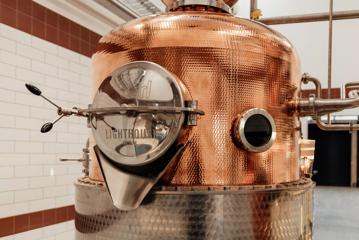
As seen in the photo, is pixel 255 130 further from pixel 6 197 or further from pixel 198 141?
pixel 6 197

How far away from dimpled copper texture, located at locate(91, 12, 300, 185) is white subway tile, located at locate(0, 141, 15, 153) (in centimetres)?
211

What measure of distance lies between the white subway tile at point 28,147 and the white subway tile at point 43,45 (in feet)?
2.95

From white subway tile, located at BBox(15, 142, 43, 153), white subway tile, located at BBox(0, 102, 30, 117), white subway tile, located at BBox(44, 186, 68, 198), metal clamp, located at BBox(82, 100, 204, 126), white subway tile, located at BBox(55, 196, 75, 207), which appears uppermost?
white subway tile, located at BBox(0, 102, 30, 117)

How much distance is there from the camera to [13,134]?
3518mm

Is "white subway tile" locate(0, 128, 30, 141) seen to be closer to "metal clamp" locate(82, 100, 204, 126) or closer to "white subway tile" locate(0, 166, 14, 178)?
"white subway tile" locate(0, 166, 14, 178)

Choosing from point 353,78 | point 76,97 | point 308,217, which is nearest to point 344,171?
point 353,78

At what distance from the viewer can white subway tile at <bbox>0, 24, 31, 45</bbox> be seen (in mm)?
3420

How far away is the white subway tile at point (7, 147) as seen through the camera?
3.38 m

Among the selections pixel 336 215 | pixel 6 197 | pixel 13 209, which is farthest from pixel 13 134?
pixel 336 215

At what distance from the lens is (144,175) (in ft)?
4.48

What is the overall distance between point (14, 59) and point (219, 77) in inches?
104

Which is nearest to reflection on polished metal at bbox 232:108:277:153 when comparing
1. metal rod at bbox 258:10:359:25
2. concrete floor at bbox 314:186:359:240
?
metal rod at bbox 258:10:359:25

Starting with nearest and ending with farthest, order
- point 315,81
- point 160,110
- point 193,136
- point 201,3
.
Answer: point 160,110, point 193,136, point 201,3, point 315,81

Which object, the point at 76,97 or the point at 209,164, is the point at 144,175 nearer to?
the point at 209,164
